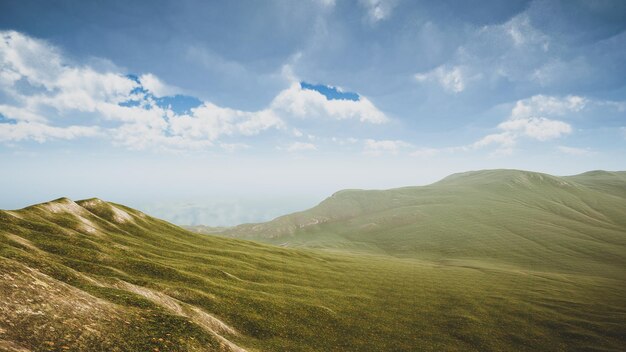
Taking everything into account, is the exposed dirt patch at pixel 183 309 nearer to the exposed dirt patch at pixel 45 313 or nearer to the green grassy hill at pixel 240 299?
the green grassy hill at pixel 240 299

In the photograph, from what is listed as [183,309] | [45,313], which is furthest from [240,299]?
[45,313]

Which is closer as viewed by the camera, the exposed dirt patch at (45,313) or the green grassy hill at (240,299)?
the exposed dirt patch at (45,313)

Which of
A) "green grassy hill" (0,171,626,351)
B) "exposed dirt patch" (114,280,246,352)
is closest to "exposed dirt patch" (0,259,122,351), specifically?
"green grassy hill" (0,171,626,351)

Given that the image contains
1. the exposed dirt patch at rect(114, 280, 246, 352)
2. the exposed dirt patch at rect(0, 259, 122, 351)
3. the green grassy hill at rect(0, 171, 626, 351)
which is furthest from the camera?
the exposed dirt patch at rect(114, 280, 246, 352)

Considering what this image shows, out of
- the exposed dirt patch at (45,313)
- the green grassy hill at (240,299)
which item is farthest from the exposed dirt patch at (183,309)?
the exposed dirt patch at (45,313)

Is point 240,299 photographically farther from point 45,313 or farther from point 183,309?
point 45,313

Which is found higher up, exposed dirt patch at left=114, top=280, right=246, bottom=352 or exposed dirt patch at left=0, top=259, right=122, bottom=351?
exposed dirt patch at left=0, top=259, right=122, bottom=351

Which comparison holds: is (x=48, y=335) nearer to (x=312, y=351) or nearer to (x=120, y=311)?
(x=120, y=311)

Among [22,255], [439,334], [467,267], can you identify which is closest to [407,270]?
[467,267]

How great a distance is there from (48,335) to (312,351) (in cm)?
2871

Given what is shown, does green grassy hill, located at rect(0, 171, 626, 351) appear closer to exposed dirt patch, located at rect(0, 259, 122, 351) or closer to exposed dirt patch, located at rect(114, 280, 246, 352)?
exposed dirt patch, located at rect(0, 259, 122, 351)

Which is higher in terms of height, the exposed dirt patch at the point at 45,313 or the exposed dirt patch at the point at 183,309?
the exposed dirt patch at the point at 45,313

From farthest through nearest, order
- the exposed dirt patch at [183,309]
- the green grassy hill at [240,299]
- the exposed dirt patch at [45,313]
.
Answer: the exposed dirt patch at [183,309]
the green grassy hill at [240,299]
the exposed dirt patch at [45,313]

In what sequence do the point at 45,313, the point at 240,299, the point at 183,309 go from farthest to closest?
the point at 240,299 → the point at 183,309 → the point at 45,313
